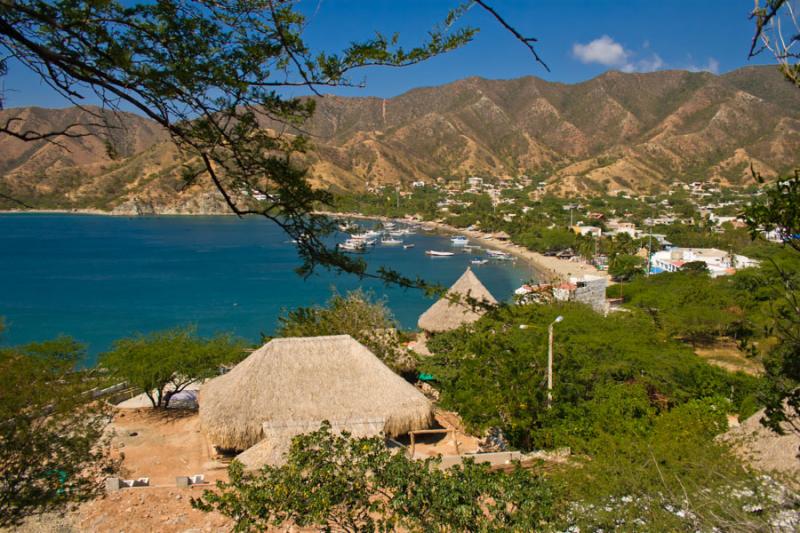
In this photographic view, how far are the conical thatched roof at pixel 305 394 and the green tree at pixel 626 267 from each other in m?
32.7

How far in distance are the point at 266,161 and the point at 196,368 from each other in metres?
11.4

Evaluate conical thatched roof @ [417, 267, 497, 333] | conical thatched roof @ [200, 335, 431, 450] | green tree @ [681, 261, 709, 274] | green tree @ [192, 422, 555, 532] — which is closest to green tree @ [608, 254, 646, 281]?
green tree @ [681, 261, 709, 274]

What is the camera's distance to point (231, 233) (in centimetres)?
7388

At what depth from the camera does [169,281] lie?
137ft

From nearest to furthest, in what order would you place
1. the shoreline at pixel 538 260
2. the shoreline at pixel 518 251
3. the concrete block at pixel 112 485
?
the concrete block at pixel 112 485, the shoreline at pixel 538 260, the shoreline at pixel 518 251

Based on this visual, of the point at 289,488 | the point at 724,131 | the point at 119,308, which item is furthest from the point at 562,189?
the point at 289,488

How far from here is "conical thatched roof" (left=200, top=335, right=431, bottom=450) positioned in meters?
9.52

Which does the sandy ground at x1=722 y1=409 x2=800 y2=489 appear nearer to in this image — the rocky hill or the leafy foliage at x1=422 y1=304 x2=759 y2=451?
the leafy foliage at x1=422 y1=304 x2=759 y2=451

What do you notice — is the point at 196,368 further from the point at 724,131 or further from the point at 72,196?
the point at 724,131

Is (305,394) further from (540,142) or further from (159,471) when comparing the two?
(540,142)

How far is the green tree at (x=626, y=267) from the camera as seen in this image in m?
38.9

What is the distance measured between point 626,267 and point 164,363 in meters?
34.8

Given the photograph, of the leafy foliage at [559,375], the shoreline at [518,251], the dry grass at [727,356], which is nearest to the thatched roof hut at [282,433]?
the leafy foliage at [559,375]

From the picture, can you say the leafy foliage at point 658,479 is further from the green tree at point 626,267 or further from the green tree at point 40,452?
the green tree at point 626,267
